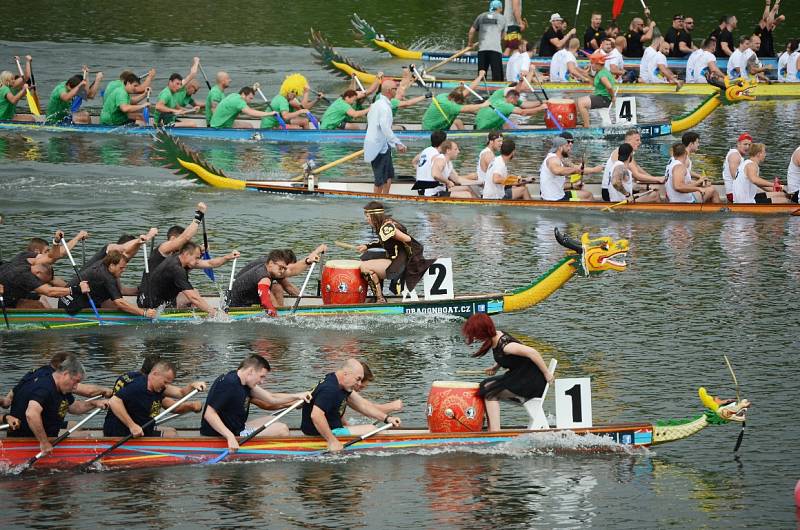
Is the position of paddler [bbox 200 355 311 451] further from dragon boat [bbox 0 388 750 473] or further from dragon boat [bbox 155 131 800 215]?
dragon boat [bbox 155 131 800 215]

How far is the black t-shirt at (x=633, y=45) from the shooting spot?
3853 cm

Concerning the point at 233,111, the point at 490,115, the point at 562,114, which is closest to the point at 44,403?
the point at 233,111

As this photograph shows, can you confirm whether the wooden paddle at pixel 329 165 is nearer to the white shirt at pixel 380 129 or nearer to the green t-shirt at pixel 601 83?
the white shirt at pixel 380 129

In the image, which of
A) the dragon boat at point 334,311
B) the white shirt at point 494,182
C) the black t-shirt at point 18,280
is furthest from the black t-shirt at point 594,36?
the black t-shirt at point 18,280

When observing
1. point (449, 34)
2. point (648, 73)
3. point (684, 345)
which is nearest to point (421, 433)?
point (684, 345)

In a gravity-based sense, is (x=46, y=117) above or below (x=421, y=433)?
above

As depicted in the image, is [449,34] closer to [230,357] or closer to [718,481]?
[230,357]

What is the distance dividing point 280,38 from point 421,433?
32012mm

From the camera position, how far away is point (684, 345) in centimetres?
1742

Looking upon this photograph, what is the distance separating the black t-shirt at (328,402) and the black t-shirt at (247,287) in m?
4.35

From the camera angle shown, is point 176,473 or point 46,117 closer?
point 176,473

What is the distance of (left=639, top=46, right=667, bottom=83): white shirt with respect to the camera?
35.3 m

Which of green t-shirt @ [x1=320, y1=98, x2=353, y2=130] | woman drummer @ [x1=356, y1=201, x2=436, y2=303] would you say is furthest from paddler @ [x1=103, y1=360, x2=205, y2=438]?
green t-shirt @ [x1=320, y1=98, x2=353, y2=130]

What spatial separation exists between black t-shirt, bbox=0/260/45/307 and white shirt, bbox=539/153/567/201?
31.3ft
